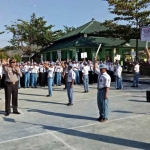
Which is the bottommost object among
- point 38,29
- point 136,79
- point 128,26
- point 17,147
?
point 17,147

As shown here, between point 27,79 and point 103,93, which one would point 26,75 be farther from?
point 103,93

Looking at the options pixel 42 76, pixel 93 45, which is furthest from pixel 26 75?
pixel 93 45

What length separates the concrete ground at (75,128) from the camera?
5.64 m

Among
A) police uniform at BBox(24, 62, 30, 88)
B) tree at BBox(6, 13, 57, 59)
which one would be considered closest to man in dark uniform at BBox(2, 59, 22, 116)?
police uniform at BBox(24, 62, 30, 88)

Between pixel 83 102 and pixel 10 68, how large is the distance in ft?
12.1

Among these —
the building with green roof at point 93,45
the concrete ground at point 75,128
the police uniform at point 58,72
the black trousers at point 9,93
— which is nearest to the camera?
the concrete ground at point 75,128

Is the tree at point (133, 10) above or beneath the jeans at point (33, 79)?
above

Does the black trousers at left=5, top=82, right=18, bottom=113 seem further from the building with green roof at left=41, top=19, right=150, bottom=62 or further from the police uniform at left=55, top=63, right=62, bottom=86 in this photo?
the building with green roof at left=41, top=19, right=150, bottom=62

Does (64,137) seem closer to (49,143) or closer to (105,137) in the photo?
(49,143)

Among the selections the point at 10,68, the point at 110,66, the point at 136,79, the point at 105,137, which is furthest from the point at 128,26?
the point at 105,137

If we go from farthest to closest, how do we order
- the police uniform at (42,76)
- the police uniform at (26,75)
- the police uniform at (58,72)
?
the police uniform at (58,72)
the police uniform at (42,76)
the police uniform at (26,75)

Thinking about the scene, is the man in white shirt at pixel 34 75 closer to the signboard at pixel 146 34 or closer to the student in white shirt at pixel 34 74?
the student in white shirt at pixel 34 74

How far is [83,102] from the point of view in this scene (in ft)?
36.1

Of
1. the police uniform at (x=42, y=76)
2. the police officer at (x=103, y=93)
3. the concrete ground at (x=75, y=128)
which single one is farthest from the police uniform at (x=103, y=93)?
the police uniform at (x=42, y=76)
